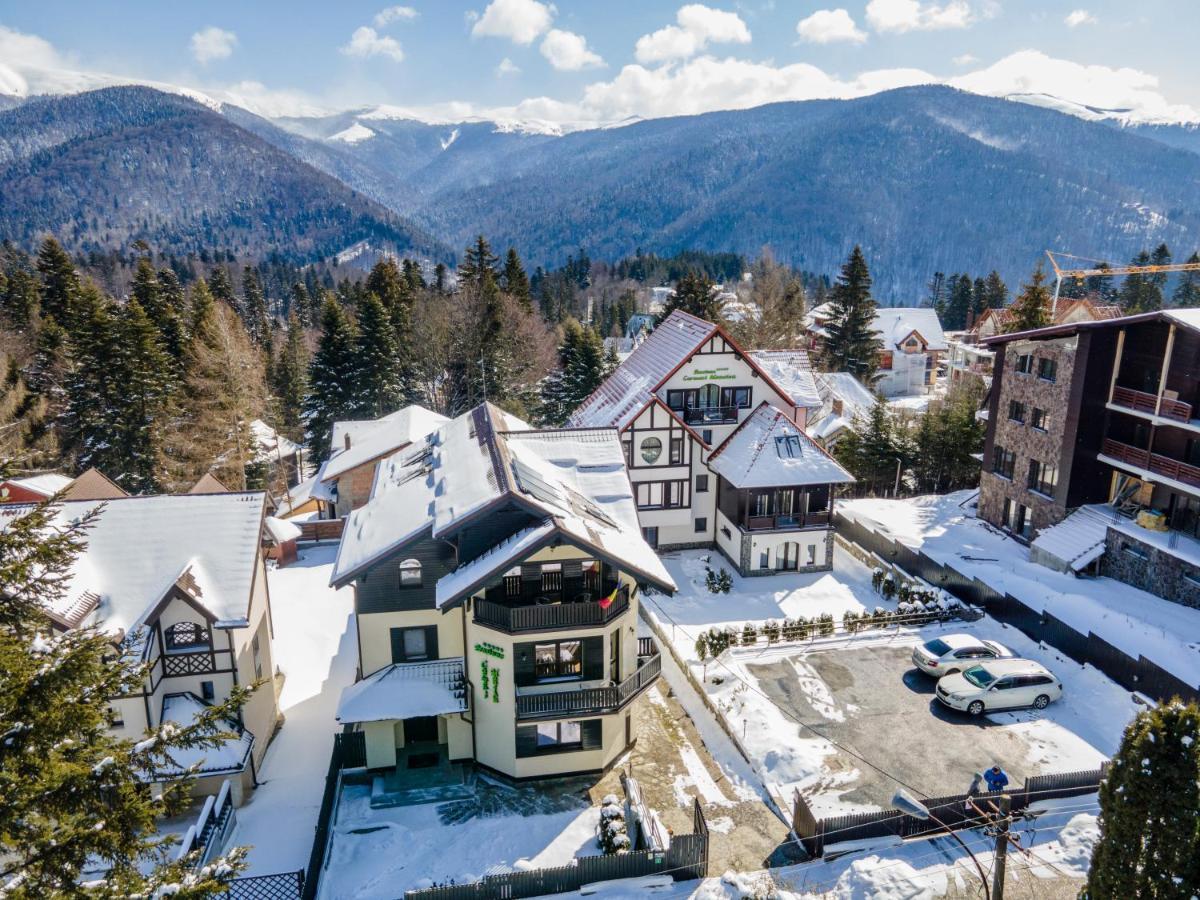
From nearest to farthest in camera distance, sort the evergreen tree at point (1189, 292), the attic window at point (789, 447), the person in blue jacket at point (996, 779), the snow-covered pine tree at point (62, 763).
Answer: the snow-covered pine tree at point (62, 763)
the person in blue jacket at point (996, 779)
the attic window at point (789, 447)
the evergreen tree at point (1189, 292)

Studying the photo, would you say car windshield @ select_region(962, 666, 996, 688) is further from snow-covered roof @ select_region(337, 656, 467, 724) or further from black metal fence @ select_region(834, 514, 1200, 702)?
snow-covered roof @ select_region(337, 656, 467, 724)

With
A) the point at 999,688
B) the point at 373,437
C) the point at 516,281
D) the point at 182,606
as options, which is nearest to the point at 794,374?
the point at 999,688

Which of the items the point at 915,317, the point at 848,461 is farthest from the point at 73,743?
the point at 915,317

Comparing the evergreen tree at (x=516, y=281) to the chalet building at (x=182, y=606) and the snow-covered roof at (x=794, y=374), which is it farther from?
the chalet building at (x=182, y=606)

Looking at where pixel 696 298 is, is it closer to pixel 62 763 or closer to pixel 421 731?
pixel 421 731

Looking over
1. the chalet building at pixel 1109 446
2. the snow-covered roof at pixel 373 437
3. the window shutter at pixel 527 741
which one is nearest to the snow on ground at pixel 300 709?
the window shutter at pixel 527 741

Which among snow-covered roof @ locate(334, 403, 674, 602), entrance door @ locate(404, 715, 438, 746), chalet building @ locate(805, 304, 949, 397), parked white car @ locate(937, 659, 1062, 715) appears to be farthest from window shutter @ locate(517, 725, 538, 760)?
chalet building @ locate(805, 304, 949, 397)
